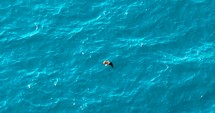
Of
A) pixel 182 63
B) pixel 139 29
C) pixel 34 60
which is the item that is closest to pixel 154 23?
pixel 139 29

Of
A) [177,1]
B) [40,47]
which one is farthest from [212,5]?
[40,47]

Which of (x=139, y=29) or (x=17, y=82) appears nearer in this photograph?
(x=17, y=82)

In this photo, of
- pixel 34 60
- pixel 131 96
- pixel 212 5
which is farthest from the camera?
pixel 212 5

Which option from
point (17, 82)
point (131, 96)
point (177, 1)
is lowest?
point (131, 96)

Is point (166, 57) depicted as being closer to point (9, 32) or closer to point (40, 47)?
point (40, 47)

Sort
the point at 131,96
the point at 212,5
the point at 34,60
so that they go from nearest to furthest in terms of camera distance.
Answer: the point at 131,96
the point at 34,60
the point at 212,5

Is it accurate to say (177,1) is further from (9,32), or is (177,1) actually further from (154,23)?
(9,32)

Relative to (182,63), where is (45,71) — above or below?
above
